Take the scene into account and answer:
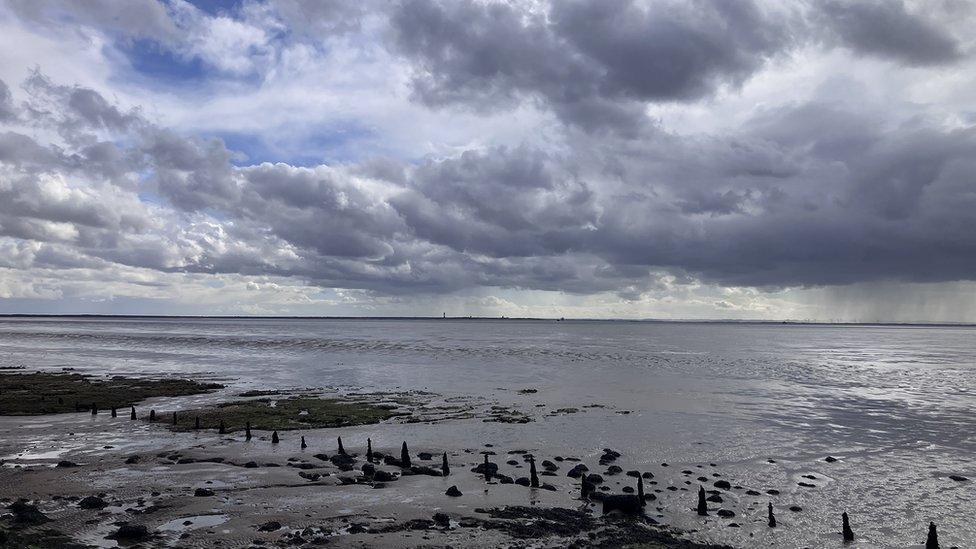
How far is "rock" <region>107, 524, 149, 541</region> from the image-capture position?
942 inches

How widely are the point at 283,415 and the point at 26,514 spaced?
2870 centimetres

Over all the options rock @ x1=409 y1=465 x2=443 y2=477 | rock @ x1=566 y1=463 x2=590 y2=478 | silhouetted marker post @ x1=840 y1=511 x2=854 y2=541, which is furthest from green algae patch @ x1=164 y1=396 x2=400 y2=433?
silhouetted marker post @ x1=840 y1=511 x2=854 y2=541

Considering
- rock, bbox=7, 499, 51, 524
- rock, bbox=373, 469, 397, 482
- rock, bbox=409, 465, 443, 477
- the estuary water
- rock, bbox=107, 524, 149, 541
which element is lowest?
the estuary water

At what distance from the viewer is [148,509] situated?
90.8ft

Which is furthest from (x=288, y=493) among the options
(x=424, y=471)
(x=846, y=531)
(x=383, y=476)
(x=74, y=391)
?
(x=74, y=391)

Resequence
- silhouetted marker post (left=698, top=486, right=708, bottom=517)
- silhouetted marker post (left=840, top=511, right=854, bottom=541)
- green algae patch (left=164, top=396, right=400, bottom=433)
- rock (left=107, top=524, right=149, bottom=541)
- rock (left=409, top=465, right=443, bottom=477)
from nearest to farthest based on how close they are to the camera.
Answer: rock (left=107, top=524, right=149, bottom=541) → silhouetted marker post (left=840, top=511, right=854, bottom=541) → silhouetted marker post (left=698, top=486, right=708, bottom=517) → rock (left=409, top=465, right=443, bottom=477) → green algae patch (left=164, top=396, right=400, bottom=433)

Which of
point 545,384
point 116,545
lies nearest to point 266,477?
point 116,545

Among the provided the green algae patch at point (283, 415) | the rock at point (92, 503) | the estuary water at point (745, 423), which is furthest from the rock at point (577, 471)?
the rock at point (92, 503)

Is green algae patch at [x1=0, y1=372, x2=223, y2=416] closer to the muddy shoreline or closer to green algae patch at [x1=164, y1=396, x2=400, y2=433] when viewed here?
the muddy shoreline

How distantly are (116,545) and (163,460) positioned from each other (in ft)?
48.9

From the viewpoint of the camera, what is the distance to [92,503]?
1094 inches

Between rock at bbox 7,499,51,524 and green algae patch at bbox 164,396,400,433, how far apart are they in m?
20.7

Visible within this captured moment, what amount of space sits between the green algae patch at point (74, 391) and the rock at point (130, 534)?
125 feet

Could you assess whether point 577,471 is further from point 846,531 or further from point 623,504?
point 846,531
